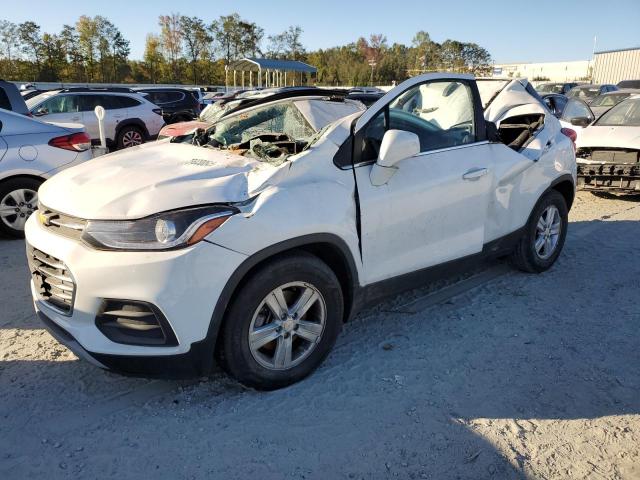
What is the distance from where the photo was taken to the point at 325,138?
315cm

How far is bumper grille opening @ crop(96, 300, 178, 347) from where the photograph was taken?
100 inches

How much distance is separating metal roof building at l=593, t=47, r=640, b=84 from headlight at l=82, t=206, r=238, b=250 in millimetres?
38824

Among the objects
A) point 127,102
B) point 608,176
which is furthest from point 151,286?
point 127,102

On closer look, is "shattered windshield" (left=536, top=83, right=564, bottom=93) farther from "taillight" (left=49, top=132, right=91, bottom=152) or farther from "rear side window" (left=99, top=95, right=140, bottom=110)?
"taillight" (left=49, top=132, right=91, bottom=152)

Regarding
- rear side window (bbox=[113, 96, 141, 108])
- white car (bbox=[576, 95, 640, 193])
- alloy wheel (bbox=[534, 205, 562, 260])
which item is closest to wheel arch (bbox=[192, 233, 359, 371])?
alloy wheel (bbox=[534, 205, 562, 260])

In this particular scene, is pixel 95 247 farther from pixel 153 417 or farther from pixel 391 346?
pixel 391 346

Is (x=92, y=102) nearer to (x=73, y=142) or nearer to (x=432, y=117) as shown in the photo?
(x=73, y=142)

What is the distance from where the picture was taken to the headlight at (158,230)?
2.54 m

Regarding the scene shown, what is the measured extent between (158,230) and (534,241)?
3559 millimetres

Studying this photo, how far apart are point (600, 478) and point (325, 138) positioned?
2259mm

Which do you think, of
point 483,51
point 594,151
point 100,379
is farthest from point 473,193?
point 483,51

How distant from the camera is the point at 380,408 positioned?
290cm

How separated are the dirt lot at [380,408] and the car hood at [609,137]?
4.81 meters

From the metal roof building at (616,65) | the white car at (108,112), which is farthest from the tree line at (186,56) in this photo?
the white car at (108,112)
